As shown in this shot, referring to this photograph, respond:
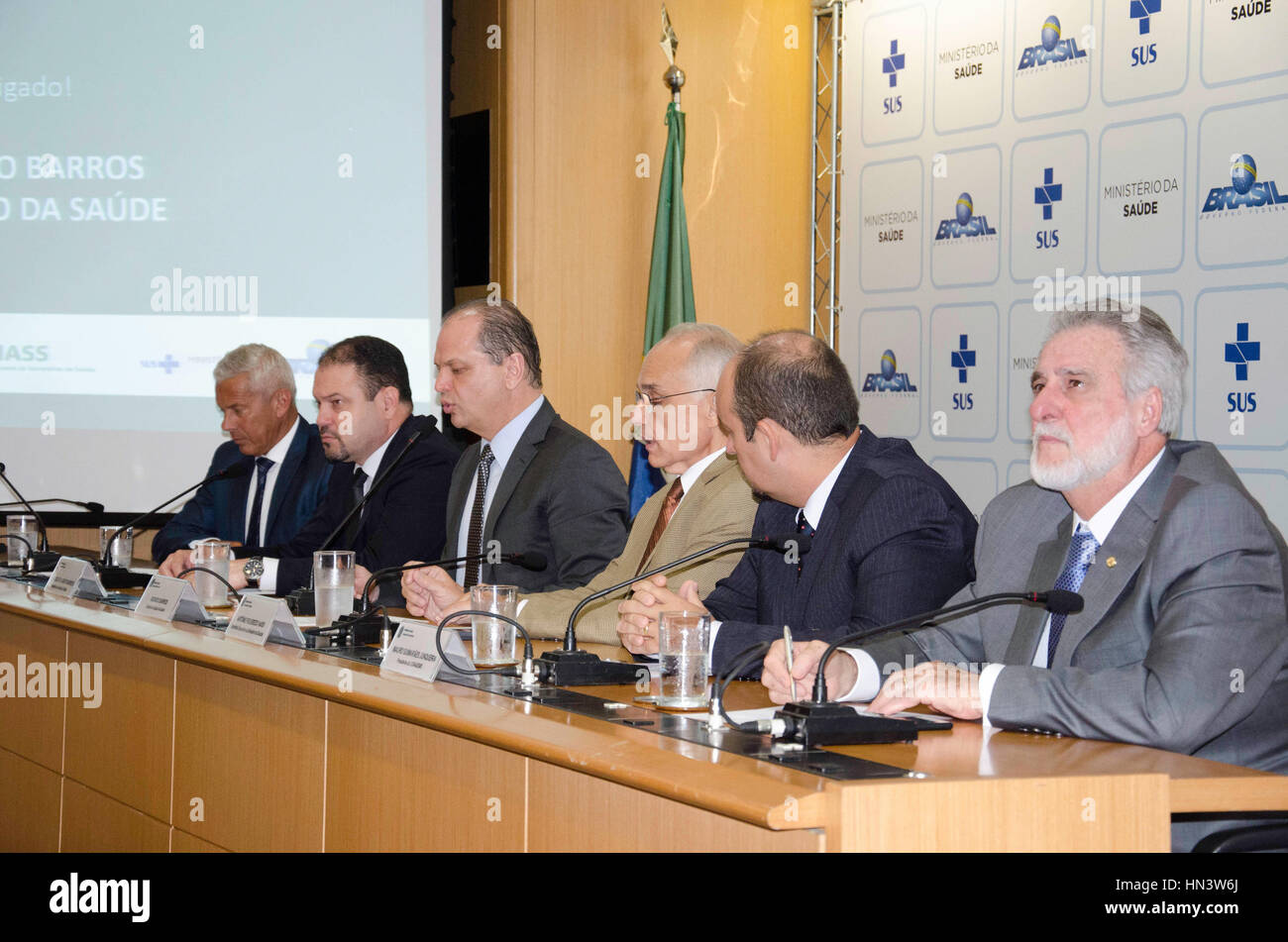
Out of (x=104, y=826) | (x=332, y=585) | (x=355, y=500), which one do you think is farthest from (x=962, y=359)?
(x=104, y=826)

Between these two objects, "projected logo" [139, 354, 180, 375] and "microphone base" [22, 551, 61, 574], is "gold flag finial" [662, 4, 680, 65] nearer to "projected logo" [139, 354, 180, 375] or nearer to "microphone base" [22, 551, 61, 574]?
"projected logo" [139, 354, 180, 375]

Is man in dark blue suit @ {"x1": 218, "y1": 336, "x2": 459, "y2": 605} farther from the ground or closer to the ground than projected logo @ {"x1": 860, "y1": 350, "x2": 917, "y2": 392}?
closer to the ground

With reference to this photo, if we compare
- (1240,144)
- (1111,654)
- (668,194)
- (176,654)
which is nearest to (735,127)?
(668,194)

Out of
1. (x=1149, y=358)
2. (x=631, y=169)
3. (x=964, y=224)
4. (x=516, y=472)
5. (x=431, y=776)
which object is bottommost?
(x=431, y=776)

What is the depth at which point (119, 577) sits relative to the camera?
12.8ft

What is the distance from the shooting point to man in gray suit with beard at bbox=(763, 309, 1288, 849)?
1.88 meters

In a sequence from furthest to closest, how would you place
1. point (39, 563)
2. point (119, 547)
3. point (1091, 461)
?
point (39, 563) < point (119, 547) < point (1091, 461)

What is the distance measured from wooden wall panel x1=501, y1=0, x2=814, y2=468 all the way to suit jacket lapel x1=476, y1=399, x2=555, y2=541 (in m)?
1.83

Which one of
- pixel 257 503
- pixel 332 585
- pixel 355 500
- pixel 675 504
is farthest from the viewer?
pixel 257 503

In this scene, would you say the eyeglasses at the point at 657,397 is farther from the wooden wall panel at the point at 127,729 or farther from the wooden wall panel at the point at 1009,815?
the wooden wall panel at the point at 1009,815

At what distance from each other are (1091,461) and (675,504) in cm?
125

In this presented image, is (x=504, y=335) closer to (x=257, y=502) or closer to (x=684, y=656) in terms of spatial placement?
(x=257, y=502)

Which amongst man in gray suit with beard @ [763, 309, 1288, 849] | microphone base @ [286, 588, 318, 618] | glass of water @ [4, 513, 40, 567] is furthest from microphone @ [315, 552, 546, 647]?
glass of water @ [4, 513, 40, 567]
